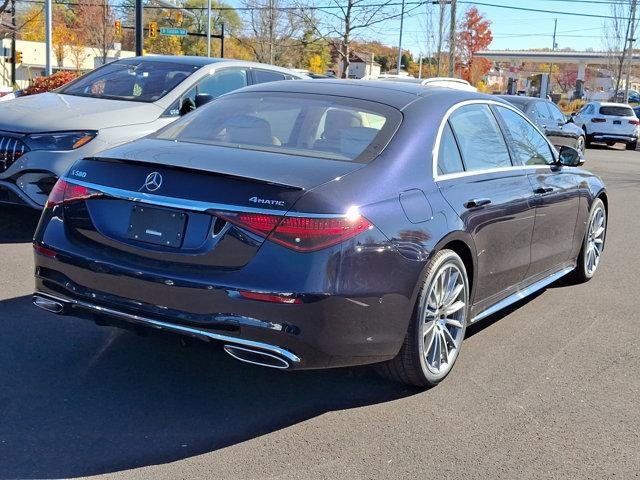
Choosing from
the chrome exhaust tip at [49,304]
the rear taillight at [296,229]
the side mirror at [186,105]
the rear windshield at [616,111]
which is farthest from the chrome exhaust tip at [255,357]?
the rear windshield at [616,111]

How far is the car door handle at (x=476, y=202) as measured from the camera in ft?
14.4

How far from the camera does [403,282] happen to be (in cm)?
378

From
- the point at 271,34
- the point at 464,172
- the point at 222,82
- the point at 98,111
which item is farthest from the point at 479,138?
the point at 271,34

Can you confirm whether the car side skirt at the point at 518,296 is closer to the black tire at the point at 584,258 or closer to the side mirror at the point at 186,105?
the black tire at the point at 584,258

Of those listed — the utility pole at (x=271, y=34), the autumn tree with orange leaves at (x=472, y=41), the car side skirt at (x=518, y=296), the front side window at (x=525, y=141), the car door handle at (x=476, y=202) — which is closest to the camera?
the car door handle at (x=476, y=202)

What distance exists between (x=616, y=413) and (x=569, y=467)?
77cm

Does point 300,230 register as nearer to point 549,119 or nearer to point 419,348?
point 419,348

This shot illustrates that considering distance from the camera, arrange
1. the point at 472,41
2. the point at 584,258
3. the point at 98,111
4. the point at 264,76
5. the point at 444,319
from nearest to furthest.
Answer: the point at 444,319
the point at 584,258
the point at 98,111
the point at 264,76
the point at 472,41

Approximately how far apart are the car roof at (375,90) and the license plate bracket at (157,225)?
152 centimetres

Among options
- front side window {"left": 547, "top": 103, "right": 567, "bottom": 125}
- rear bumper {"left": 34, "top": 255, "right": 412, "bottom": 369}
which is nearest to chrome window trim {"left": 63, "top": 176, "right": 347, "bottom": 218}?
rear bumper {"left": 34, "top": 255, "right": 412, "bottom": 369}

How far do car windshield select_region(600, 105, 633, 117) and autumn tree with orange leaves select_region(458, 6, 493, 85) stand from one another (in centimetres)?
4024

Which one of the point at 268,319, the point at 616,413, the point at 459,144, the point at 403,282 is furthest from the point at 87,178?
the point at 616,413

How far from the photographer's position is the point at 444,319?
169 inches

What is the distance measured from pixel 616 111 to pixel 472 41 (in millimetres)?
44194
